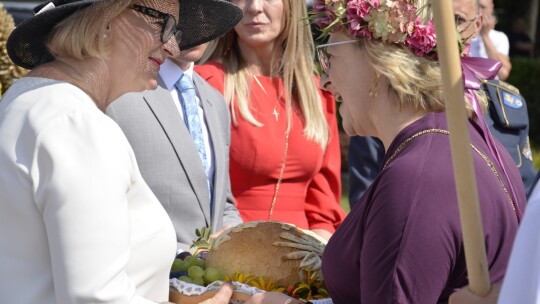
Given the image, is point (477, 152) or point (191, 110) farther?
point (191, 110)

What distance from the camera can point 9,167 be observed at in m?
2.38

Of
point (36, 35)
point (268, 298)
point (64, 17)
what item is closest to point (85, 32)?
point (64, 17)

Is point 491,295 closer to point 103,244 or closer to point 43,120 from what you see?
point 103,244

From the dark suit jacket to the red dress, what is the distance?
51 cm

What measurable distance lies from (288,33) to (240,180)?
2.76 ft

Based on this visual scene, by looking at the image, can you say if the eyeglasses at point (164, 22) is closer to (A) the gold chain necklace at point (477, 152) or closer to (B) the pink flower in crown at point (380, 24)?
(B) the pink flower in crown at point (380, 24)

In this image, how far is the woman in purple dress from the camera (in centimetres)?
264

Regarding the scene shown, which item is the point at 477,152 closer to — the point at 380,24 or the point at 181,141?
the point at 380,24

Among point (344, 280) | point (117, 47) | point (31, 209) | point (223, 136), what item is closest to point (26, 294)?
point (31, 209)

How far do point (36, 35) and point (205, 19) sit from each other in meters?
0.82

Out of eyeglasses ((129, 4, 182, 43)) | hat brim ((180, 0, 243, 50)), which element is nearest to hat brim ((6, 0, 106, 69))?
eyeglasses ((129, 4, 182, 43))

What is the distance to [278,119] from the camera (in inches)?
185

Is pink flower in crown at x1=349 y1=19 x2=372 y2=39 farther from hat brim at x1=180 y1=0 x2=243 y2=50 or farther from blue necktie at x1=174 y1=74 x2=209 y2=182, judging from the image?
blue necktie at x1=174 y1=74 x2=209 y2=182

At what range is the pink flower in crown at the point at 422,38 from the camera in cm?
295
